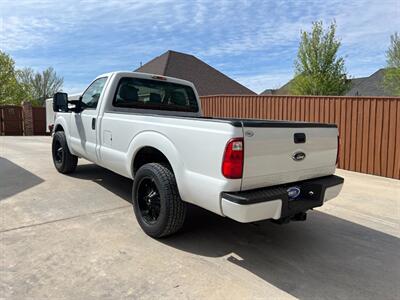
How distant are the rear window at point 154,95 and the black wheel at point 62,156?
6.93 ft

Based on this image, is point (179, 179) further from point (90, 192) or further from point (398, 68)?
point (398, 68)

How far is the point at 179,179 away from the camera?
138 inches

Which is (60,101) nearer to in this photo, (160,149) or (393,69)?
(160,149)

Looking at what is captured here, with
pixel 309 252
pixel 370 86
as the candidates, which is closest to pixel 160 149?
pixel 309 252

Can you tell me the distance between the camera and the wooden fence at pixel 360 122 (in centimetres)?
831

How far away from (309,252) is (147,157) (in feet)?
7.31

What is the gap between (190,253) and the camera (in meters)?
3.64

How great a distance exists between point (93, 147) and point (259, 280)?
11.2ft

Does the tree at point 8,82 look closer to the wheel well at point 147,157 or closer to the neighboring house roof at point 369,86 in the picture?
the neighboring house roof at point 369,86

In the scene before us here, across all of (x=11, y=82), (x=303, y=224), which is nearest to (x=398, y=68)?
(x=303, y=224)

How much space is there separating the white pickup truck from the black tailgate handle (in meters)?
0.01

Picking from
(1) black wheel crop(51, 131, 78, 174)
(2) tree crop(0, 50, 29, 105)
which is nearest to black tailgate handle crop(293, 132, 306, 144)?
(1) black wheel crop(51, 131, 78, 174)

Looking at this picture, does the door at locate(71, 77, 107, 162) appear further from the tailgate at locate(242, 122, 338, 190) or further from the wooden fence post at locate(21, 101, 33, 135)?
the wooden fence post at locate(21, 101, 33, 135)

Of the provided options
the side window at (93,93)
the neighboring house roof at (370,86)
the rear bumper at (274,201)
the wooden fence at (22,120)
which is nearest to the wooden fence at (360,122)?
the rear bumper at (274,201)
